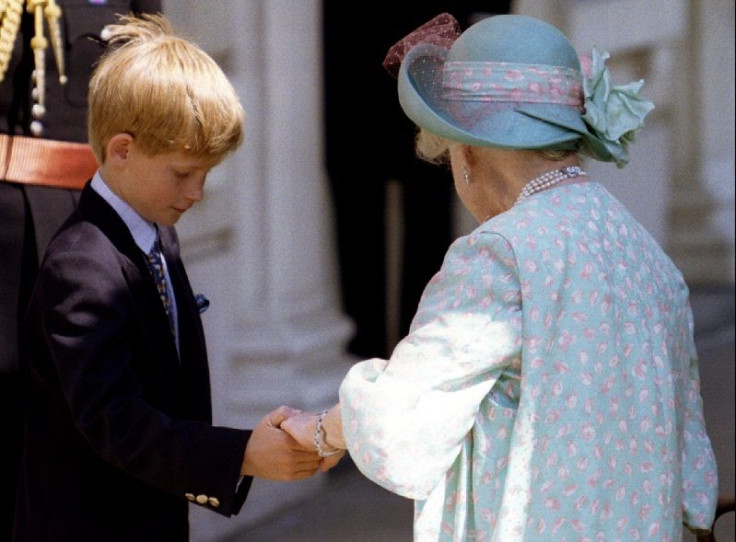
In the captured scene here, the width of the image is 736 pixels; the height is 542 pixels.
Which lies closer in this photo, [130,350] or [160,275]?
[130,350]

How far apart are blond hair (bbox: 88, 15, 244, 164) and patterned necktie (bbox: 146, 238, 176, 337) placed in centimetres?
19

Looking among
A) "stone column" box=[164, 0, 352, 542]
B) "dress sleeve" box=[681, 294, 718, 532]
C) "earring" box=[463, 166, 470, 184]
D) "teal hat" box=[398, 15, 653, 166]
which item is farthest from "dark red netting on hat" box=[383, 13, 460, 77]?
"stone column" box=[164, 0, 352, 542]

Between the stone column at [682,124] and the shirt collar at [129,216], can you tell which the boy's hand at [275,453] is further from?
the stone column at [682,124]

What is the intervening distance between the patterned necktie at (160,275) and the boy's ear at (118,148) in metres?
0.18

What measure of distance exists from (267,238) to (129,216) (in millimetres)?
2448

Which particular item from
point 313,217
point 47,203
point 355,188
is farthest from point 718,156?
point 47,203

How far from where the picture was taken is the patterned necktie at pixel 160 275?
2.51 m

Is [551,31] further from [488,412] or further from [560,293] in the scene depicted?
[488,412]

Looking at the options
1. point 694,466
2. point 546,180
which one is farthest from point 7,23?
point 694,466

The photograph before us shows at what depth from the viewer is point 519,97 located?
2264 millimetres

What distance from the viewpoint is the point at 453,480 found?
7.37 ft

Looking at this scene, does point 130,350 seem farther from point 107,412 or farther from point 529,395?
point 529,395

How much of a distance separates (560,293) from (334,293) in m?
3.34

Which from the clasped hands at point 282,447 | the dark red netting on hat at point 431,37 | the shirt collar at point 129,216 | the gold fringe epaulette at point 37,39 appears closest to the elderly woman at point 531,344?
the clasped hands at point 282,447
